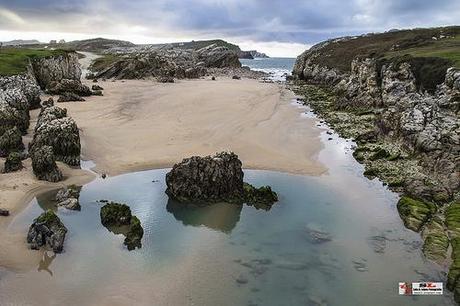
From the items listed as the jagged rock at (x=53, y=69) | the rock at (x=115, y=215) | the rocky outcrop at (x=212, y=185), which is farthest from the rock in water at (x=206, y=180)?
the jagged rock at (x=53, y=69)

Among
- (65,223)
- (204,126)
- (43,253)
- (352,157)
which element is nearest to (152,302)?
(43,253)

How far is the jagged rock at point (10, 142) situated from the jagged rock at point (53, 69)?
111 feet

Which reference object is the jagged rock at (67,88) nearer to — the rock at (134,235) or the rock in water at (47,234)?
the rock in water at (47,234)

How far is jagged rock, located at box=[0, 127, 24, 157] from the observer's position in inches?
1361

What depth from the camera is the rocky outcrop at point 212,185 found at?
28406mm

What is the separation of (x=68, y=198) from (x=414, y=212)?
816 inches

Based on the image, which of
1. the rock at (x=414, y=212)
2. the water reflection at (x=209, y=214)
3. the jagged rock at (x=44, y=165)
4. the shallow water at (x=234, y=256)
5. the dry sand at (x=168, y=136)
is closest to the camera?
the shallow water at (x=234, y=256)

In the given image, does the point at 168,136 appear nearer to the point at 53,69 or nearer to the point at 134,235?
the point at 134,235

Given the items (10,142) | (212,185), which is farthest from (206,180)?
(10,142)

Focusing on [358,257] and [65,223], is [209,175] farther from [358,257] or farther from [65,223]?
[358,257]

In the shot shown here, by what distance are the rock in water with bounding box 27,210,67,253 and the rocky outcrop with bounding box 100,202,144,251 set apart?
268 cm

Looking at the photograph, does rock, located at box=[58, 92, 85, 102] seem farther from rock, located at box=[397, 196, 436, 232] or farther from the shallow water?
rock, located at box=[397, 196, 436, 232]

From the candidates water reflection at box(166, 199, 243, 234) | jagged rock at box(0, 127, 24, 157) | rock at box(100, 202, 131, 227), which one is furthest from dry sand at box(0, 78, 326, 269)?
water reflection at box(166, 199, 243, 234)

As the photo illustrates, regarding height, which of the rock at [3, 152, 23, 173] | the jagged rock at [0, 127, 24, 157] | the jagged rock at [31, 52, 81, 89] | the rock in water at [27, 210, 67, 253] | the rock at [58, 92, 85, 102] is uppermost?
the jagged rock at [31, 52, 81, 89]
